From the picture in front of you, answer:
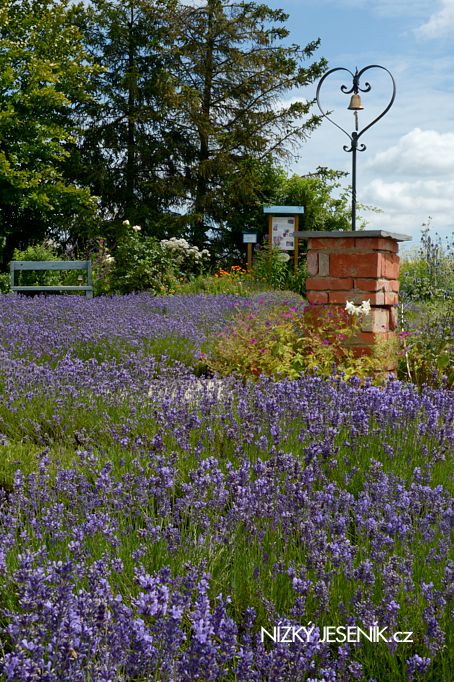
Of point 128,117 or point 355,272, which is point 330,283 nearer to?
point 355,272

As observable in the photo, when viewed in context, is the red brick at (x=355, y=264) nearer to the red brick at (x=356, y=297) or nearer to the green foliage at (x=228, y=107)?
the red brick at (x=356, y=297)

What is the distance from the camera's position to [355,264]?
20.1 feet

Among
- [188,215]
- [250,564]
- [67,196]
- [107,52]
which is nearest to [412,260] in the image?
[188,215]

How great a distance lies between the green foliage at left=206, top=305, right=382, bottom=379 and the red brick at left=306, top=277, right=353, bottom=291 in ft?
0.61

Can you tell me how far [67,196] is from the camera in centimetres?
1966

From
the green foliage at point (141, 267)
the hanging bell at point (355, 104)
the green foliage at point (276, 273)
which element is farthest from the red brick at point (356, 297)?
the green foliage at point (276, 273)

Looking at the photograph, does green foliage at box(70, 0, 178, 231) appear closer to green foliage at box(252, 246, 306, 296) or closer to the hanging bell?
green foliage at box(252, 246, 306, 296)

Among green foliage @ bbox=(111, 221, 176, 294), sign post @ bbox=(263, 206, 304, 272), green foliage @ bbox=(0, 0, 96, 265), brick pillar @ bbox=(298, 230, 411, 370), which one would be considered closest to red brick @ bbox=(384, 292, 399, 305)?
brick pillar @ bbox=(298, 230, 411, 370)

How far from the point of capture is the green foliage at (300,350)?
596cm

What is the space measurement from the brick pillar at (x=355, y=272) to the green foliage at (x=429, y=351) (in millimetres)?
346

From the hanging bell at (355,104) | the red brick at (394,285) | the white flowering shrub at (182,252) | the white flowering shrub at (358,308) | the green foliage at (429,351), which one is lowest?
the green foliage at (429,351)

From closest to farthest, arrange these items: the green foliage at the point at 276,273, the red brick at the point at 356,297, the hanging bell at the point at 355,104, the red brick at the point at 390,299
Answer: the red brick at the point at 356,297
the red brick at the point at 390,299
the hanging bell at the point at 355,104
the green foliage at the point at 276,273

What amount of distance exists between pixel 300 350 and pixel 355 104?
459 cm

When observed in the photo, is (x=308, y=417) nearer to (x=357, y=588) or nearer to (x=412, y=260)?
(x=357, y=588)
